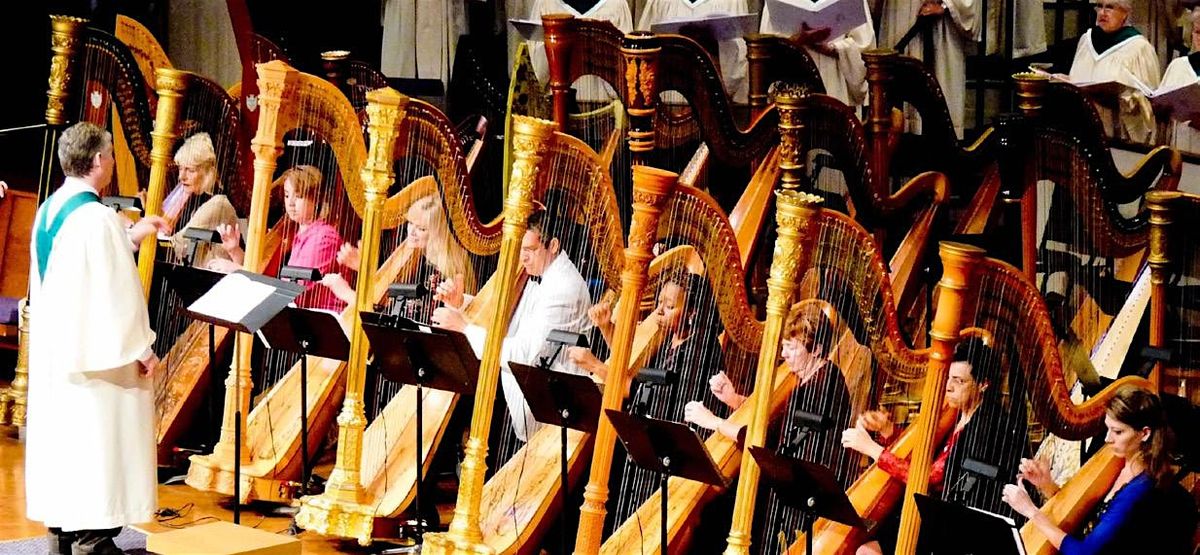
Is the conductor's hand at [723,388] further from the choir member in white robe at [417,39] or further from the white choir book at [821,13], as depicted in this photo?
the choir member in white robe at [417,39]

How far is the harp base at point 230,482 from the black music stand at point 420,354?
1248 millimetres

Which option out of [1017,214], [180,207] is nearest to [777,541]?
[1017,214]

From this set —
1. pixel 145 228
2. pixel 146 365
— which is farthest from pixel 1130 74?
pixel 146 365

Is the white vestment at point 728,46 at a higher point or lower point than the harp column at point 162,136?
higher

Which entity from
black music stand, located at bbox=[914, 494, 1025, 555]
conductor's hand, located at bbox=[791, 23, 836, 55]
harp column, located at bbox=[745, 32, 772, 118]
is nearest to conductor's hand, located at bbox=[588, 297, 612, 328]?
harp column, located at bbox=[745, 32, 772, 118]

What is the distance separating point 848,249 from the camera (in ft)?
18.8

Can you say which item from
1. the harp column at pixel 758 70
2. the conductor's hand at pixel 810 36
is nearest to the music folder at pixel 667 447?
the harp column at pixel 758 70

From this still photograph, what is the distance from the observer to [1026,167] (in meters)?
6.55

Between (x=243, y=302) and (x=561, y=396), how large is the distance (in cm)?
117

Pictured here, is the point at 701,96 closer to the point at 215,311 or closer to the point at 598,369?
the point at 598,369

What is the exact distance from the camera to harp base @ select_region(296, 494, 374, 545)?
6.70 meters

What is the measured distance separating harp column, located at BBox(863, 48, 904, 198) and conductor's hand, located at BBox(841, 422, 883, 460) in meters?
1.69

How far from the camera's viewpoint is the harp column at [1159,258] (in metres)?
6.26

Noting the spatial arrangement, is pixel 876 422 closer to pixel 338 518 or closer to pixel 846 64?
pixel 338 518
